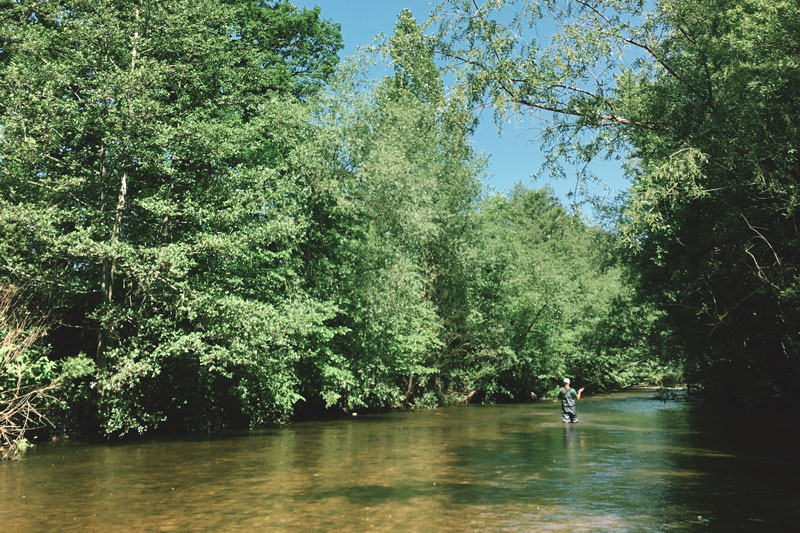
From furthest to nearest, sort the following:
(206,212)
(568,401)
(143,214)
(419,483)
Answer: (568,401)
(143,214)
(206,212)
(419,483)

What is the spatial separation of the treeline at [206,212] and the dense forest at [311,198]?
0.11 metres

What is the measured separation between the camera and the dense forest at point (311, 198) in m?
13.2

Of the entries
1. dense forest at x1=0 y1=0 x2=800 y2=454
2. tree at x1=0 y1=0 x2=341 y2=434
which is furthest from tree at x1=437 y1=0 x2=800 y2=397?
tree at x1=0 y1=0 x2=341 y2=434

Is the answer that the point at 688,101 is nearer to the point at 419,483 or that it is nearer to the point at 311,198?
the point at 419,483

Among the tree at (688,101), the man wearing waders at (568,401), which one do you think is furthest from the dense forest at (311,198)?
the man wearing waders at (568,401)

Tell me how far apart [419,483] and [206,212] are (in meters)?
11.6

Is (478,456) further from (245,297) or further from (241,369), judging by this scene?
(245,297)

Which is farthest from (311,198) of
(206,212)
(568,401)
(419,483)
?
(419,483)

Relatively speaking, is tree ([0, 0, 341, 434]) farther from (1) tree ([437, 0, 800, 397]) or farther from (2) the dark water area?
(1) tree ([437, 0, 800, 397])

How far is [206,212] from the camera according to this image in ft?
65.2

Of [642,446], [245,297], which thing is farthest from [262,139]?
[642,446]

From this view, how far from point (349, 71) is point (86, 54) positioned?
425 inches

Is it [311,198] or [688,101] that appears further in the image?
[311,198]

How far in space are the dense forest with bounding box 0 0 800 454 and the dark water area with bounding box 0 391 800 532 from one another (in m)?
2.76
